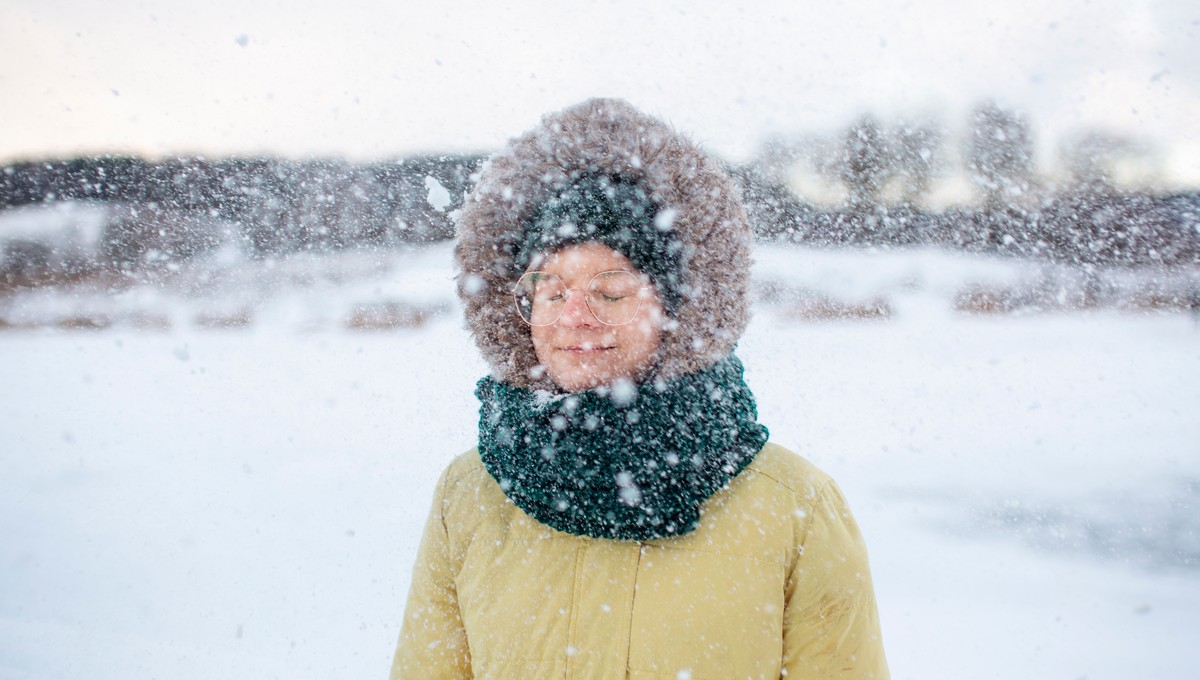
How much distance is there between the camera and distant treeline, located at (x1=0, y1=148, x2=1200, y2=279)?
24.4 ft

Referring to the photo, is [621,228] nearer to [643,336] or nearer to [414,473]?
[643,336]

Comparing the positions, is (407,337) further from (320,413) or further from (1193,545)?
(1193,545)

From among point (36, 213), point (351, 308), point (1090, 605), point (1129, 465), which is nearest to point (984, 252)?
point (1129, 465)

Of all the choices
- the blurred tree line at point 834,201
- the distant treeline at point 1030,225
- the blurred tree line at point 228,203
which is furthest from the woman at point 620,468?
the blurred tree line at point 834,201

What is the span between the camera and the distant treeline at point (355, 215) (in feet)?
24.4

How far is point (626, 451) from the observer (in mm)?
1136

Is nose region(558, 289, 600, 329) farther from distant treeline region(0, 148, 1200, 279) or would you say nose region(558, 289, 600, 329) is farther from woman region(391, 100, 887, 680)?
distant treeline region(0, 148, 1200, 279)

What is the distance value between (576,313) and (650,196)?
10.7 inches

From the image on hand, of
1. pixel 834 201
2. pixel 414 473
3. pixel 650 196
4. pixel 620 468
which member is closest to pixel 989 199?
pixel 834 201

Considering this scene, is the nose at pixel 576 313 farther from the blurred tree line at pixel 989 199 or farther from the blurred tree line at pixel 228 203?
the blurred tree line at pixel 989 199

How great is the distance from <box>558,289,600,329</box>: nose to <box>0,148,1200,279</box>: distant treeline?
20.6ft

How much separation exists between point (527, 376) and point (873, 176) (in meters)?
8.20

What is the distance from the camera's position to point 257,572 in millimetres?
3031

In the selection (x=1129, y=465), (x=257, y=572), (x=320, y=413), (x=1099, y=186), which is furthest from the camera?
(x=1099, y=186)
